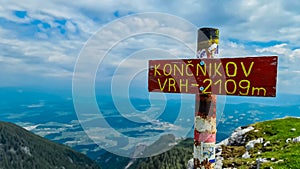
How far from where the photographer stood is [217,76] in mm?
5352

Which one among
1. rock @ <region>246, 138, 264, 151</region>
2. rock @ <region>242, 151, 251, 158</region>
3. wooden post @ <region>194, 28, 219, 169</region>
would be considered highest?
wooden post @ <region>194, 28, 219, 169</region>

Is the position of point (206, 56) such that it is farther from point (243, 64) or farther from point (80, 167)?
point (80, 167)

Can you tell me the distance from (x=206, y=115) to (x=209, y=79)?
0.85 m

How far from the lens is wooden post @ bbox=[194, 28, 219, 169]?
5594 mm

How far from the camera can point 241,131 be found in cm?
1902

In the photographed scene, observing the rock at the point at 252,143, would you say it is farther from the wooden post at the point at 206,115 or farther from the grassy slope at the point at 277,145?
the wooden post at the point at 206,115

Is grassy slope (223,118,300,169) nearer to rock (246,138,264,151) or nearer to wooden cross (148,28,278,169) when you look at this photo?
rock (246,138,264,151)

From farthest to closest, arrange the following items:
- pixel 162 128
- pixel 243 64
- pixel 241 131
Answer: pixel 241 131 → pixel 162 128 → pixel 243 64

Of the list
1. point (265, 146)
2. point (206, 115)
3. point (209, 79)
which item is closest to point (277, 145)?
point (265, 146)

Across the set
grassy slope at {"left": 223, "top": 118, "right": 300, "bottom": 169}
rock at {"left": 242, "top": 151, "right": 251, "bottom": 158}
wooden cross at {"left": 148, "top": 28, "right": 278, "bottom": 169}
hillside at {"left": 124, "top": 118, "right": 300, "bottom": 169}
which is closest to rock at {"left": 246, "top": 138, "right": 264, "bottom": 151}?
hillside at {"left": 124, "top": 118, "right": 300, "bottom": 169}

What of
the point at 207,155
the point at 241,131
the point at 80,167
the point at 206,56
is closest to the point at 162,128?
the point at 207,155

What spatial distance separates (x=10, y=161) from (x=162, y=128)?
218416 millimetres

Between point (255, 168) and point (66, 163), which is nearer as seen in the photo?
point (255, 168)

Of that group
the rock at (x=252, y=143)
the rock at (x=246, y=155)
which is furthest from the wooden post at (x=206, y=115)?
the rock at (x=252, y=143)
